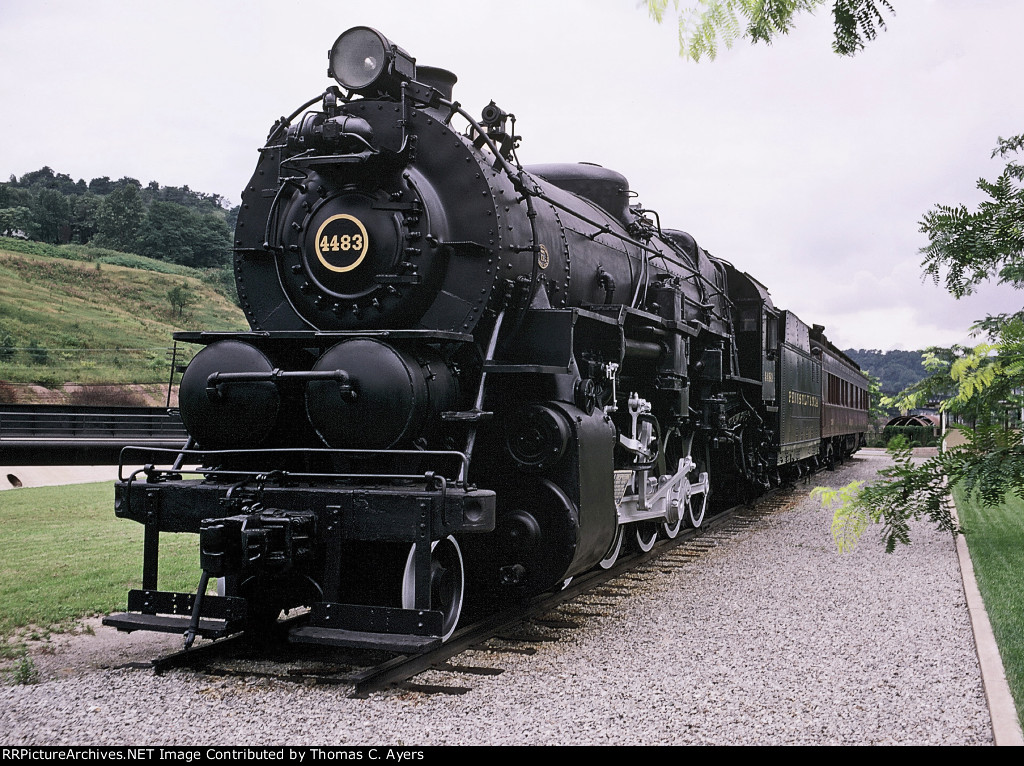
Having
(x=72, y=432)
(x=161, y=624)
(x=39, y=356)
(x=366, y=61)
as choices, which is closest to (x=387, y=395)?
(x=161, y=624)

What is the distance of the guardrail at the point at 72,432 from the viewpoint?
806 inches

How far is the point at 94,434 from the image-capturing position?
23703 mm

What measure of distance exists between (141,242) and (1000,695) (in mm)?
82520

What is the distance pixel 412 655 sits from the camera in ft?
18.4

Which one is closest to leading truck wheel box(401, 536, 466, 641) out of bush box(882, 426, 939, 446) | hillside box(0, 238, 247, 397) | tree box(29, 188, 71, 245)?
bush box(882, 426, 939, 446)

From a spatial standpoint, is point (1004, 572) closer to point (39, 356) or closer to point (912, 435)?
point (912, 435)

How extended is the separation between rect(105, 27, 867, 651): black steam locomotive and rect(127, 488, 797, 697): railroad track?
0.20 meters

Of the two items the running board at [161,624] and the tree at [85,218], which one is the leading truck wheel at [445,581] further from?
the tree at [85,218]

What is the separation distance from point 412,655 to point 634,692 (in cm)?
138

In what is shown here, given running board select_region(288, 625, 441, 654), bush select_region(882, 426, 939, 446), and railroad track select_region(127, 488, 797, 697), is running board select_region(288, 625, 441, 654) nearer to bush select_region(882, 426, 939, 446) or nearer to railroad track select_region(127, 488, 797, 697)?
railroad track select_region(127, 488, 797, 697)

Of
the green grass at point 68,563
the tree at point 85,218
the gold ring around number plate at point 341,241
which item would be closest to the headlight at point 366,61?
the gold ring around number plate at point 341,241

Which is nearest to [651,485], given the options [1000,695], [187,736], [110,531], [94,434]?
[1000,695]

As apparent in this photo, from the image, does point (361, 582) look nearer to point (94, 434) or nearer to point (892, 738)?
point (892, 738)

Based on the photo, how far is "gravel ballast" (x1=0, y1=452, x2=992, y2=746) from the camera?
4.45m
